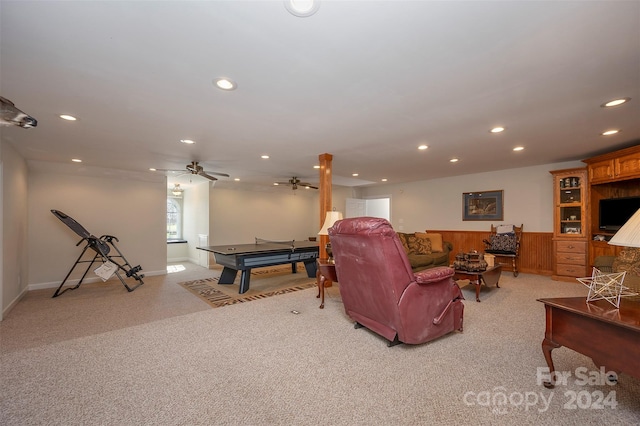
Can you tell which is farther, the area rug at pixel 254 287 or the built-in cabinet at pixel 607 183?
the area rug at pixel 254 287

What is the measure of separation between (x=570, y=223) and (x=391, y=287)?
5102 mm

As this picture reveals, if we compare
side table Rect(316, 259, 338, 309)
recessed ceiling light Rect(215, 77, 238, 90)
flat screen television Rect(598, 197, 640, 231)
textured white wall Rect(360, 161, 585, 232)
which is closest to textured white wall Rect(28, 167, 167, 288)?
side table Rect(316, 259, 338, 309)

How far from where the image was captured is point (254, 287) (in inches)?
197

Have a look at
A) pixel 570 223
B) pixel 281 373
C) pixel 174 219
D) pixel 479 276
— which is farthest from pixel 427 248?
pixel 174 219

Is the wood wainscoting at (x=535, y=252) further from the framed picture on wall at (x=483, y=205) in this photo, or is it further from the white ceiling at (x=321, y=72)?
the white ceiling at (x=321, y=72)

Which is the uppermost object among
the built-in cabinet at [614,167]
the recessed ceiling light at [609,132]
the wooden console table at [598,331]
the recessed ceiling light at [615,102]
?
the recessed ceiling light at [609,132]

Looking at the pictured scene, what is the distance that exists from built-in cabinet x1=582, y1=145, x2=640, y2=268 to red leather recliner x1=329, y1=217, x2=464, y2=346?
12.6 feet

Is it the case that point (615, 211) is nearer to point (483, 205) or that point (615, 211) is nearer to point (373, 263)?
point (483, 205)

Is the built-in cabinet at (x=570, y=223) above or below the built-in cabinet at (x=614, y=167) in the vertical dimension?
below

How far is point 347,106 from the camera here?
2.71 meters

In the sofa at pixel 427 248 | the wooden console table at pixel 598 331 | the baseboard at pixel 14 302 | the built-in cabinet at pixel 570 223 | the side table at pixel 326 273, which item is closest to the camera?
the wooden console table at pixel 598 331

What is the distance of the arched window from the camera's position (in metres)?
8.81

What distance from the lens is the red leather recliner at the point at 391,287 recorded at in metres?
2.37

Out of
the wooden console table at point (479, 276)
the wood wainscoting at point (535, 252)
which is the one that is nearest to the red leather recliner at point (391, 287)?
the wooden console table at point (479, 276)
